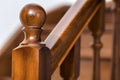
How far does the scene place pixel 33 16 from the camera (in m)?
0.72

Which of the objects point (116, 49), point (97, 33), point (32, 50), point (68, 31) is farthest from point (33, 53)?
point (116, 49)

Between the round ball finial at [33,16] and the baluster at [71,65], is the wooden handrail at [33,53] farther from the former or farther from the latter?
the baluster at [71,65]

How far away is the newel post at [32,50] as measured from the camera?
720mm

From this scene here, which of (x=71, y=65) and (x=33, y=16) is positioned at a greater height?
(x=33, y=16)

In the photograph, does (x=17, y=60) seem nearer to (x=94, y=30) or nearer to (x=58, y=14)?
(x=94, y=30)

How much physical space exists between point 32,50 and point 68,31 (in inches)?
7.7

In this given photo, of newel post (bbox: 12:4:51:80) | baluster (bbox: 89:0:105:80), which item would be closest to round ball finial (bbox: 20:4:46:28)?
newel post (bbox: 12:4:51:80)

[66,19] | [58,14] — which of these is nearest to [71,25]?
[66,19]

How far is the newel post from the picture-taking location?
0.72m

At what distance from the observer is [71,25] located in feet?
2.95

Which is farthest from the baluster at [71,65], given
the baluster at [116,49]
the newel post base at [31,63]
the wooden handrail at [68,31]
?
the baluster at [116,49]

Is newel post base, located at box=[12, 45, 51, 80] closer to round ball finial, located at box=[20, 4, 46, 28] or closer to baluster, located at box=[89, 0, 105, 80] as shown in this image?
round ball finial, located at box=[20, 4, 46, 28]

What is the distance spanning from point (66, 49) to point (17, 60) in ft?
0.57

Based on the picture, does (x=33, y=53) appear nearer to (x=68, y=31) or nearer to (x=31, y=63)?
(x=31, y=63)
